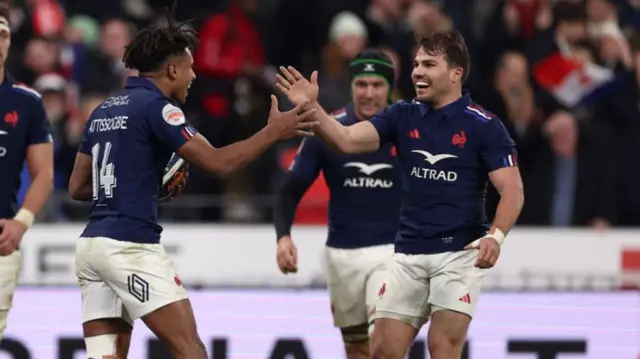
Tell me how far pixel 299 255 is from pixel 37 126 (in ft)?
17.7

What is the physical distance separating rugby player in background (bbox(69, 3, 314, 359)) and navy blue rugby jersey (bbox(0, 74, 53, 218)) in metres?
1.11

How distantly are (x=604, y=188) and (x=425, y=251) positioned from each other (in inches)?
250

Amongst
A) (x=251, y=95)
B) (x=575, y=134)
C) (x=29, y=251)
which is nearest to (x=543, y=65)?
(x=575, y=134)

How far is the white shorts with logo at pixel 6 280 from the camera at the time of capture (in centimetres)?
914

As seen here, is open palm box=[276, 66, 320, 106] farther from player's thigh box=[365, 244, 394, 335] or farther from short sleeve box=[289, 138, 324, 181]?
player's thigh box=[365, 244, 394, 335]

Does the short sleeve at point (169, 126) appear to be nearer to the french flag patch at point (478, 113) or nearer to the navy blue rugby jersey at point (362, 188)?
the french flag patch at point (478, 113)

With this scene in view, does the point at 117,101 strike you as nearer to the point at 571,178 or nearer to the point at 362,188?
the point at 362,188

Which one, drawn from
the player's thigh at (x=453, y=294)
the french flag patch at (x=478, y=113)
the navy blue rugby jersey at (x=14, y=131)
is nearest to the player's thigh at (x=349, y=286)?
the player's thigh at (x=453, y=294)

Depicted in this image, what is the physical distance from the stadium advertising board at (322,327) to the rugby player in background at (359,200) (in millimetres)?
1526

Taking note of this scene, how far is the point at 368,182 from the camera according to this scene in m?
10.3

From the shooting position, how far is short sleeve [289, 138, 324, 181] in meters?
10.3

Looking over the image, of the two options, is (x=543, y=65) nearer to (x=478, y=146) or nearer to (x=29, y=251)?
(x=29, y=251)

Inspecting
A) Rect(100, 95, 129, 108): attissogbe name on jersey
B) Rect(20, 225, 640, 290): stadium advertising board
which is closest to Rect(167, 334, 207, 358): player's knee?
Rect(100, 95, 129, 108): attissogbe name on jersey

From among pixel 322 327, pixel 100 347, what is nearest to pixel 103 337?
pixel 100 347
